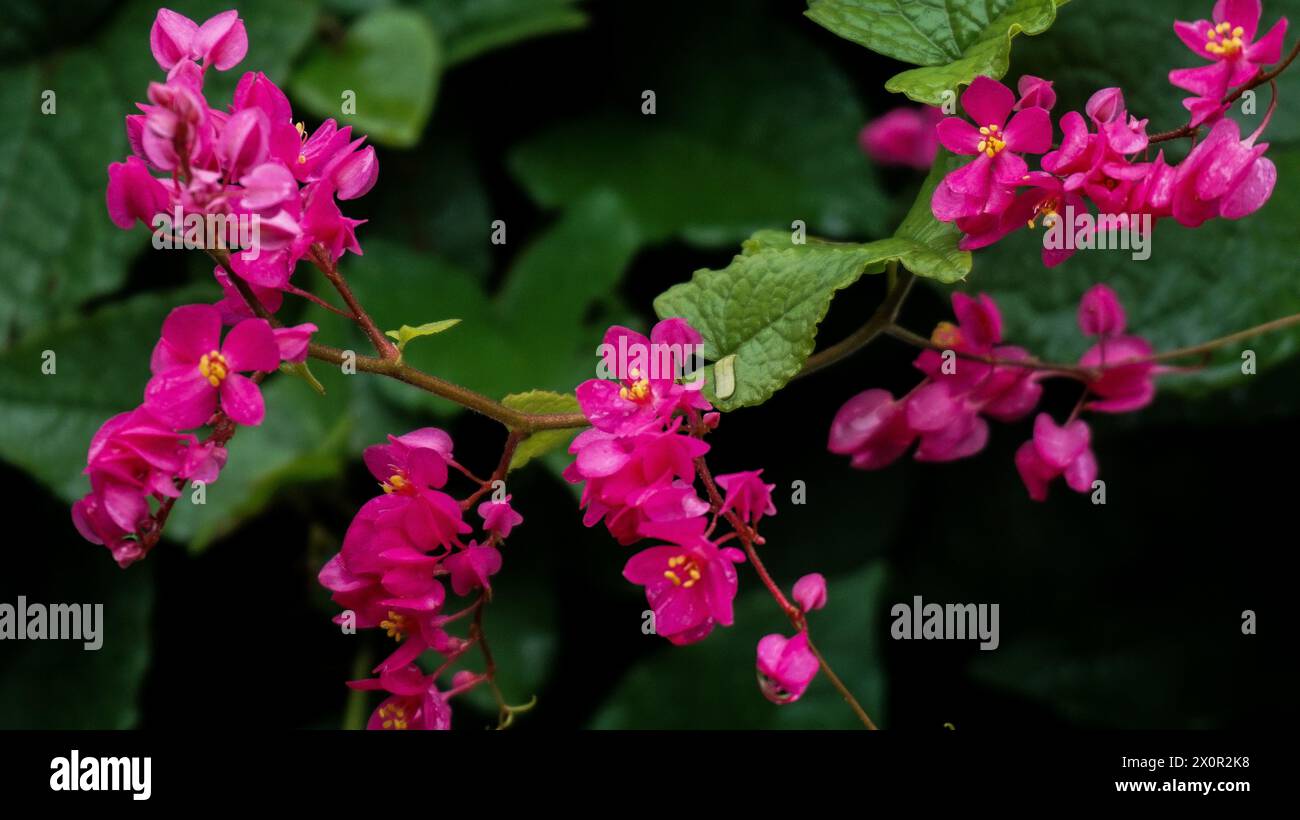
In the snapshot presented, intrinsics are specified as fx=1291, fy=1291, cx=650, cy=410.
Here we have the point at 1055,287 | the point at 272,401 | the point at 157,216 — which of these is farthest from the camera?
the point at 272,401

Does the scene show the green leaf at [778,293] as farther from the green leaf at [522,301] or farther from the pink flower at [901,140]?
the pink flower at [901,140]

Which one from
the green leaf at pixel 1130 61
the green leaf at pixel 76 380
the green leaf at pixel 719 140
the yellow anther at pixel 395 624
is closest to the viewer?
the yellow anther at pixel 395 624

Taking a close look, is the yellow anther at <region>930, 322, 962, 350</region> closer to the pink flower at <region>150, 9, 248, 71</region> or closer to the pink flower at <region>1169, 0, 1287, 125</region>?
the pink flower at <region>1169, 0, 1287, 125</region>

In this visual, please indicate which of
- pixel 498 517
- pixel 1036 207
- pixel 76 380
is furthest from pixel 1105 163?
pixel 76 380

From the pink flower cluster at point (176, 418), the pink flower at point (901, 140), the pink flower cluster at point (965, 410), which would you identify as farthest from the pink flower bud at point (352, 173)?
the pink flower at point (901, 140)

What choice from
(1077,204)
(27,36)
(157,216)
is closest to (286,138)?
(157,216)
